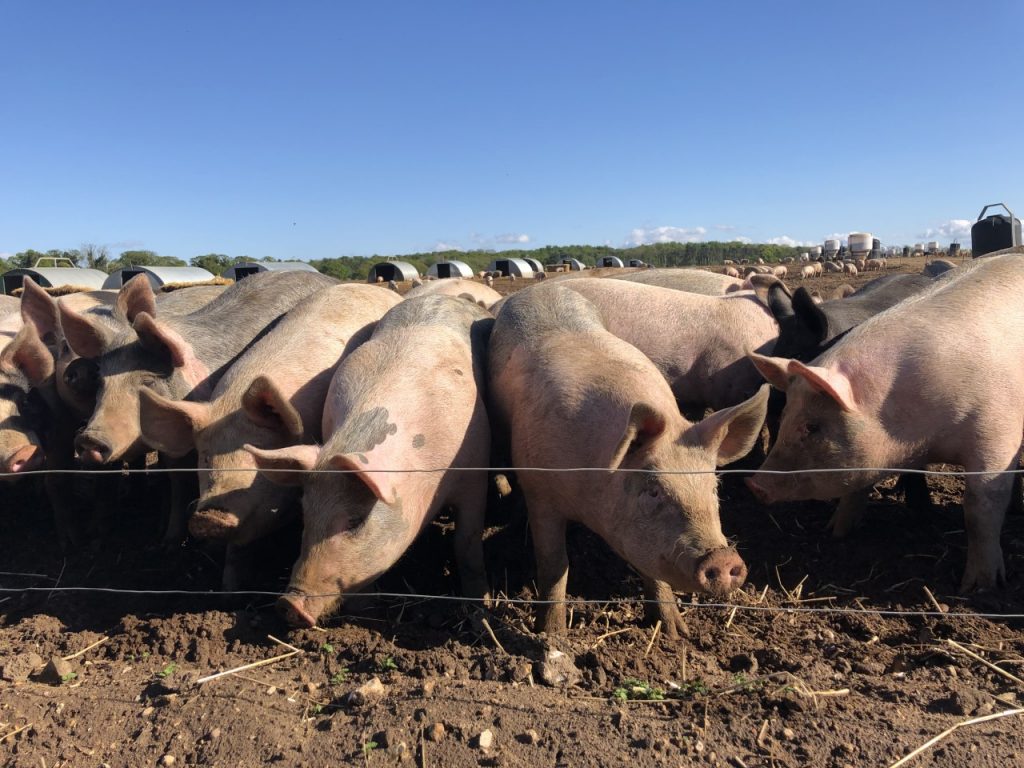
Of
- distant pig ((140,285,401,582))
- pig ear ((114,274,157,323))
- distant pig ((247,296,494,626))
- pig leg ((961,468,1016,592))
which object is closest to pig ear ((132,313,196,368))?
pig ear ((114,274,157,323))

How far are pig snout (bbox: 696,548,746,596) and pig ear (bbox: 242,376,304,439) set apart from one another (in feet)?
7.61

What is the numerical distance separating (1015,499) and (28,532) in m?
7.71

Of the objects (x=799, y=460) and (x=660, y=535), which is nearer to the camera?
(x=660, y=535)

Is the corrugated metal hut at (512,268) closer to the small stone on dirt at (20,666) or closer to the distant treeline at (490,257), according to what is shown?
the distant treeline at (490,257)

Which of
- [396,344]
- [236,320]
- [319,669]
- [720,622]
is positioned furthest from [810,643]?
[236,320]

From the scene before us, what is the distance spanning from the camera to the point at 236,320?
600cm

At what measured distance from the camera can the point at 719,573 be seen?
3029 millimetres

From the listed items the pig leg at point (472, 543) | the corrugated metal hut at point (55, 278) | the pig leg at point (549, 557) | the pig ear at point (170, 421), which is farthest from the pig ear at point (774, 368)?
the corrugated metal hut at point (55, 278)

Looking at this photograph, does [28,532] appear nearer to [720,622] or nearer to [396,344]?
[396,344]

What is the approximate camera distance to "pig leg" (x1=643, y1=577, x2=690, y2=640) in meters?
3.92

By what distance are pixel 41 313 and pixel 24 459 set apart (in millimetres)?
1490

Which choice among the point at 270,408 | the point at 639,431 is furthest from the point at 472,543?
the point at 639,431

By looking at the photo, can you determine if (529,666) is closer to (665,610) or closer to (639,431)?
(665,610)

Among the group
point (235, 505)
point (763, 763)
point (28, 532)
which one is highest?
point (235, 505)
